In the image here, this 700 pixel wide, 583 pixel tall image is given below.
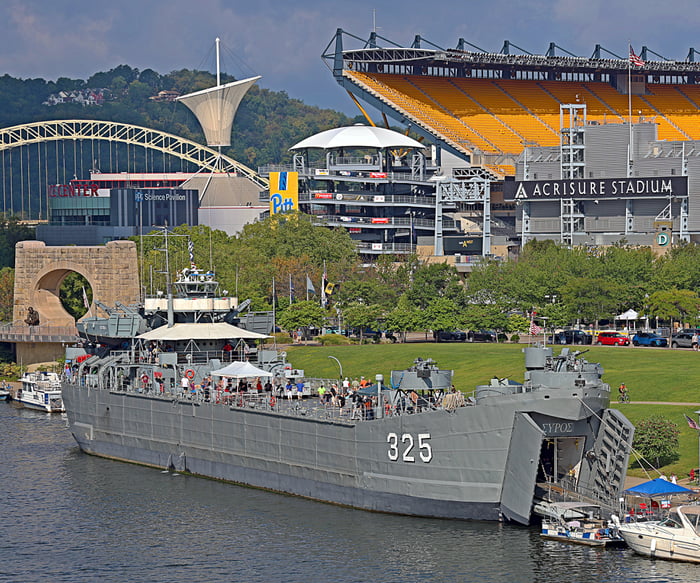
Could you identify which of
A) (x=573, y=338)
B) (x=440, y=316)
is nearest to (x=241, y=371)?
(x=573, y=338)

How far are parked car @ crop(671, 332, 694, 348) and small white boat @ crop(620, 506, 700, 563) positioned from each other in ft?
162

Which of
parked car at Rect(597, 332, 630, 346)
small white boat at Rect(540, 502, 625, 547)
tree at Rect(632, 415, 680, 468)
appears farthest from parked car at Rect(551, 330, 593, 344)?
small white boat at Rect(540, 502, 625, 547)

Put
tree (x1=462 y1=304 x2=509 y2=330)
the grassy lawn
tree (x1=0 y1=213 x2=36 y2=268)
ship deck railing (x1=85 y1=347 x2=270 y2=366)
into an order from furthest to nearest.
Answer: tree (x1=0 y1=213 x2=36 y2=268) < tree (x1=462 y1=304 x2=509 y2=330) < ship deck railing (x1=85 y1=347 x2=270 y2=366) < the grassy lawn

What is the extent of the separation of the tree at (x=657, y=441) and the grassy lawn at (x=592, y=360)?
0.60 metres

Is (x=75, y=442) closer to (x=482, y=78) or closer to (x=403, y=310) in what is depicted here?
(x=403, y=310)

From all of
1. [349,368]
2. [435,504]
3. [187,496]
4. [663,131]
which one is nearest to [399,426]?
[435,504]

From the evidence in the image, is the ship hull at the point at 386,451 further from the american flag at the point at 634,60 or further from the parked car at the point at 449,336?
the american flag at the point at 634,60

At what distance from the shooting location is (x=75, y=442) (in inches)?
2975

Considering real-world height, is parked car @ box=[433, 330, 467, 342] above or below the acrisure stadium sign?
below

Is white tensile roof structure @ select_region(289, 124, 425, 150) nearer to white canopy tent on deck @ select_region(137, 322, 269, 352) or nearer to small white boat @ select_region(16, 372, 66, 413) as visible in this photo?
small white boat @ select_region(16, 372, 66, 413)

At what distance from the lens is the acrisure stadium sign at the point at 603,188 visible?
140 meters

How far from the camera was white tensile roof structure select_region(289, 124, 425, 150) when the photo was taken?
156 meters

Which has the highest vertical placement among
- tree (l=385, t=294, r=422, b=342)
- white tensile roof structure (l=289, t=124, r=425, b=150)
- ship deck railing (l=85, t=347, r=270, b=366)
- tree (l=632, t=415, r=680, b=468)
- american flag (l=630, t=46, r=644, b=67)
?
american flag (l=630, t=46, r=644, b=67)

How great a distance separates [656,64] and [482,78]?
2318 centimetres
